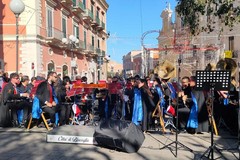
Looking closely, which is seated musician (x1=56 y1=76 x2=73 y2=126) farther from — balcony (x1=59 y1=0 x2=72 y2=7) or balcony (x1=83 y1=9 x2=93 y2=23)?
balcony (x1=83 y1=9 x2=93 y2=23)

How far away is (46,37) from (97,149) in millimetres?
18989

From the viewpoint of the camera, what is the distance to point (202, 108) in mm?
9453

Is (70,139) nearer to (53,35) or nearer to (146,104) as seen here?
(146,104)

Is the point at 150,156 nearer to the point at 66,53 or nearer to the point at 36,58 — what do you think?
the point at 36,58

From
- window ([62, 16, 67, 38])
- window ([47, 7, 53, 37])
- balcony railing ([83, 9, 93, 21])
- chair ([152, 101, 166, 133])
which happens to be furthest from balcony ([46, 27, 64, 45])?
chair ([152, 101, 166, 133])

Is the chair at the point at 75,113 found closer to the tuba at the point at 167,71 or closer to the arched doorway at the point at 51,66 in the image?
the tuba at the point at 167,71

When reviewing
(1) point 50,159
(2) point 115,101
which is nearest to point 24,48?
(2) point 115,101

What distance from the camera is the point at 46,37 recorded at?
2528 centimetres

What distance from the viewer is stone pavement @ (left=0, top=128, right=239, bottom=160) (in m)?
6.90

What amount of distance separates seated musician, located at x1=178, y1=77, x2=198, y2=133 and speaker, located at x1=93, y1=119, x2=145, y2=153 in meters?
2.41

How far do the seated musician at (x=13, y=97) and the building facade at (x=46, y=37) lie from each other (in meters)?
10.9

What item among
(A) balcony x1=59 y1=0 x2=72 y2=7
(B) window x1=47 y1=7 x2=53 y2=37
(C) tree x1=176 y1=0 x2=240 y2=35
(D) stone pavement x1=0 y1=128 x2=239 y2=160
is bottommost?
(D) stone pavement x1=0 y1=128 x2=239 y2=160

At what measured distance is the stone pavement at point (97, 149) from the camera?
6902 millimetres

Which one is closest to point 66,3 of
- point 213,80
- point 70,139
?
point 70,139
